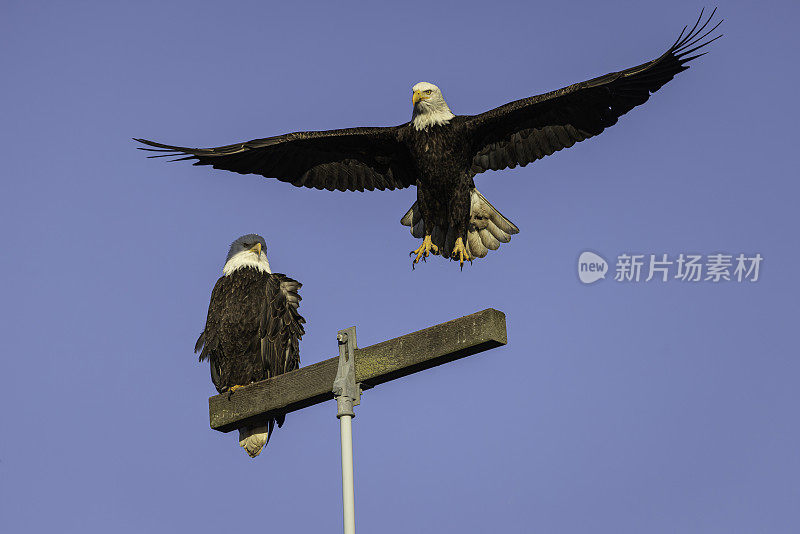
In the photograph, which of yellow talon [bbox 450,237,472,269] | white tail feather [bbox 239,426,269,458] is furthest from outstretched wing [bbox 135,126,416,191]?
white tail feather [bbox 239,426,269,458]

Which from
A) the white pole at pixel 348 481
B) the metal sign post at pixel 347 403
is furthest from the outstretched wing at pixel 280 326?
the white pole at pixel 348 481

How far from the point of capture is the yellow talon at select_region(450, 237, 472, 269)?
26.2 ft

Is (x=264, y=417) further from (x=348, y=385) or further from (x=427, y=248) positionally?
(x=427, y=248)

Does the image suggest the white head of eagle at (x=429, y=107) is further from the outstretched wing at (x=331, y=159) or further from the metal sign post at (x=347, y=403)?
the metal sign post at (x=347, y=403)

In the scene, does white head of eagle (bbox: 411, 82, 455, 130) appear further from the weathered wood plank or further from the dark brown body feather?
the weathered wood plank

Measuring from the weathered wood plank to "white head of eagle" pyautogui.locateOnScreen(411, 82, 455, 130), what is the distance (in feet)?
12.1

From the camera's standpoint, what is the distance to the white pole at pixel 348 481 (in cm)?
394

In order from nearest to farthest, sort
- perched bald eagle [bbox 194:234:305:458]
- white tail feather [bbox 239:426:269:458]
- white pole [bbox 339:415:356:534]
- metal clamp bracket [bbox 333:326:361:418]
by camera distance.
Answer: white pole [bbox 339:415:356:534] < metal clamp bracket [bbox 333:326:361:418] < white tail feather [bbox 239:426:269:458] < perched bald eagle [bbox 194:234:305:458]

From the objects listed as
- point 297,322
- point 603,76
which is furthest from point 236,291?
point 603,76

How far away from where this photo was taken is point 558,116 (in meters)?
8.18

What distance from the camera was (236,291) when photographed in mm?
6742

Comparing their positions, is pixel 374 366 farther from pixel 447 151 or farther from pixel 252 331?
pixel 447 151

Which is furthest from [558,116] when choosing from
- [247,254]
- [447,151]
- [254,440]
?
[254,440]

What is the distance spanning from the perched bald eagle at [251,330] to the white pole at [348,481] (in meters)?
2.46
